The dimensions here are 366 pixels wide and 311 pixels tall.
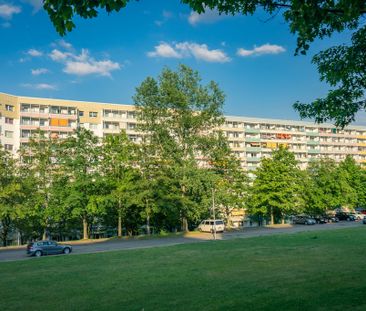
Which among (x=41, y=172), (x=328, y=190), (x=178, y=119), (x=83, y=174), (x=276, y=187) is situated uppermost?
(x=178, y=119)

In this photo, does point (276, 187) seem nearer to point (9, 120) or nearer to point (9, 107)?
point (9, 120)

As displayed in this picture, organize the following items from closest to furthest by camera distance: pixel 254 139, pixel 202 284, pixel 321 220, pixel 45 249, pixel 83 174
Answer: pixel 202 284 → pixel 45 249 → pixel 83 174 → pixel 321 220 → pixel 254 139

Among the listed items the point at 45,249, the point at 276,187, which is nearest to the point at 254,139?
the point at 276,187

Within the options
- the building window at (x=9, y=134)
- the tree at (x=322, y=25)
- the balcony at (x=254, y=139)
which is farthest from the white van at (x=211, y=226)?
the balcony at (x=254, y=139)

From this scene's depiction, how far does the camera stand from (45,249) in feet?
111

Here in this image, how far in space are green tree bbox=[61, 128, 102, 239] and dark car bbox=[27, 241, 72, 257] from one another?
1442 centimetres

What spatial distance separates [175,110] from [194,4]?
45.9 meters

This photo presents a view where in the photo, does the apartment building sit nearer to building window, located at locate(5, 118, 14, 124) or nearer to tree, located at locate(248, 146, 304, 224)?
building window, located at locate(5, 118, 14, 124)

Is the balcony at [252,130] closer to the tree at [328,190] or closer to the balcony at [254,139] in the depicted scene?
the balcony at [254,139]

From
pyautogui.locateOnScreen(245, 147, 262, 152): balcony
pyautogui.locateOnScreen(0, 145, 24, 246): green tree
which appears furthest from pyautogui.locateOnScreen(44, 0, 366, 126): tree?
pyautogui.locateOnScreen(245, 147, 262, 152): balcony

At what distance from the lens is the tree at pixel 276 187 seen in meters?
65.9

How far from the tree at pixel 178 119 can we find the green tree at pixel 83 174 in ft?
23.1

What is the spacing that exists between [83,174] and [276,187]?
33151 millimetres

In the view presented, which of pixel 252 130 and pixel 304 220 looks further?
pixel 252 130
